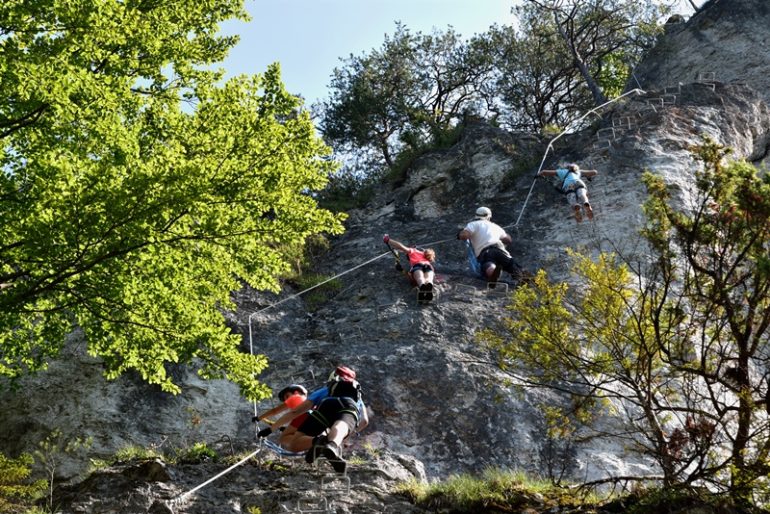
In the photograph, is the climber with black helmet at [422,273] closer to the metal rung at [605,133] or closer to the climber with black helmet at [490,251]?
the climber with black helmet at [490,251]

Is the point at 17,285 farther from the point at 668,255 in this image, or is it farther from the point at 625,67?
the point at 625,67

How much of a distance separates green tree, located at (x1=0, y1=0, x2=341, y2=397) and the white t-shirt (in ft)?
20.9

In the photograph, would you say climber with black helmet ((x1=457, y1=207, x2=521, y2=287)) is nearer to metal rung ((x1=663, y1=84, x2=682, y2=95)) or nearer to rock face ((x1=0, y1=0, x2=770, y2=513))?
rock face ((x1=0, y1=0, x2=770, y2=513))

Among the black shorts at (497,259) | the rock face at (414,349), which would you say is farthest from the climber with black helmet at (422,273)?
the black shorts at (497,259)

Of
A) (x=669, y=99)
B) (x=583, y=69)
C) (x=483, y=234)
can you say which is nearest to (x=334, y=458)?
(x=483, y=234)

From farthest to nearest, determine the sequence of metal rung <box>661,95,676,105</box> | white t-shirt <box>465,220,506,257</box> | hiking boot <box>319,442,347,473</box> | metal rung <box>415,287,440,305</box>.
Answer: metal rung <box>661,95,676,105</box>, white t-shirt <box>465,220,506,257</box>, metal rung <box>415,287,440,305</box>, hiking boot <box>319,442,347,473</box>

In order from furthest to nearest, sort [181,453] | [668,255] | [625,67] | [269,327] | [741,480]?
[625,67] < [269,327] < [181,453] < [668,255] < [741,480]

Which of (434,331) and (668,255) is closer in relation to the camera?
(668,255)

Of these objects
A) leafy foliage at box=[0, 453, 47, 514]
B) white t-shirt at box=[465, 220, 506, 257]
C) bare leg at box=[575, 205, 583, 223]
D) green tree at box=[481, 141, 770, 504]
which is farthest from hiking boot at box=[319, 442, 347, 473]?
bare leg at box=[575, 205, 583, 223]

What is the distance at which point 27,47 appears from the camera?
879 cm

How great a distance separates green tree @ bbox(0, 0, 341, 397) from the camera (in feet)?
25.6

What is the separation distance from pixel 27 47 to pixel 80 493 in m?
4.86

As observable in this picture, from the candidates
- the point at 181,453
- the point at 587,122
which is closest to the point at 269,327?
the point at 181,453

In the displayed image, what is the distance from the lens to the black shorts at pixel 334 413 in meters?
9.30
